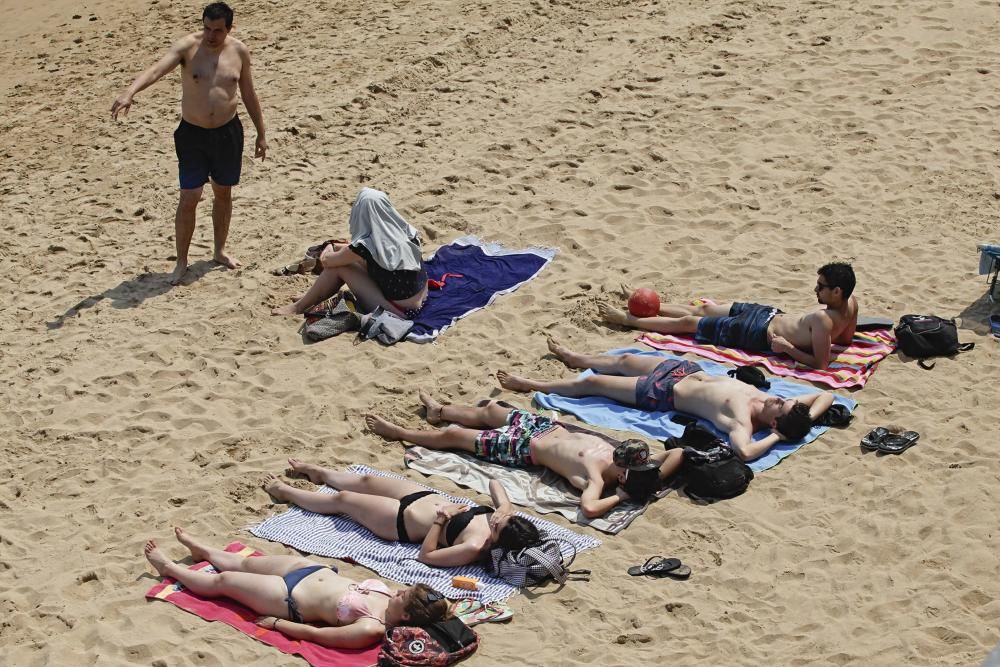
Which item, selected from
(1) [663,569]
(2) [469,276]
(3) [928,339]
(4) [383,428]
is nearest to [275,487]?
(4) [383,428]

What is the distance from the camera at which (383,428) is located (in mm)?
7930

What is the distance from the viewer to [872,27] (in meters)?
13.4

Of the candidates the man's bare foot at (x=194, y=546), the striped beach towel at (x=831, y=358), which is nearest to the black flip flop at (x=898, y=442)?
the striped beach towel at (x=831, y=358)

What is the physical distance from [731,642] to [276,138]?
7.66 meters

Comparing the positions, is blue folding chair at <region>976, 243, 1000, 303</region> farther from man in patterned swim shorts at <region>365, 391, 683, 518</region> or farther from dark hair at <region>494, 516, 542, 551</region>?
dark hair at <region>494, 516, 542, 551</region>

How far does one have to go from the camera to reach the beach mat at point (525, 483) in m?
7.00

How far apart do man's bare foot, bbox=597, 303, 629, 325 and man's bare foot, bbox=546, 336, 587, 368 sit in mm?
536

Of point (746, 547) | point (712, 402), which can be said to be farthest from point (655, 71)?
point (746, 547)

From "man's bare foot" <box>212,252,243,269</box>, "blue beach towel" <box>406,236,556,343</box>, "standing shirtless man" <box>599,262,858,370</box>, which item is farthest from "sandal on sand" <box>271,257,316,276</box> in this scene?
"standing shirtless man" <box>599,262,858,370</box>

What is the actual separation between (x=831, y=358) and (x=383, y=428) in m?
3.09

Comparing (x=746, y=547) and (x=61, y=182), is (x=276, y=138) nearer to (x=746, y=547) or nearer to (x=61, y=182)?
(x=61, y=182)

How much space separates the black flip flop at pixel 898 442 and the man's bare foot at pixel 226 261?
17.7ft

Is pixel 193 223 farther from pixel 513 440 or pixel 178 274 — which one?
pixel 513 440

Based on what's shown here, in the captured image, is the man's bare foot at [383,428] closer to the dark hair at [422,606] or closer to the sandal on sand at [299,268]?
the dark hair at [422,606]
